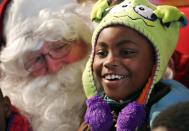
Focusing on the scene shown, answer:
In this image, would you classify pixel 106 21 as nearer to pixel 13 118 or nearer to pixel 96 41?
pixel 96 41

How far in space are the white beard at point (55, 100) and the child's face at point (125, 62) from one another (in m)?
0.27

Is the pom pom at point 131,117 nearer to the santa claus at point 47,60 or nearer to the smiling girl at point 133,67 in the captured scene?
the smiling girl at point 133,67

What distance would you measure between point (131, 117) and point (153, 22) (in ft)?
0.83

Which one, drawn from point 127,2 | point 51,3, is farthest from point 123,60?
point 51,3

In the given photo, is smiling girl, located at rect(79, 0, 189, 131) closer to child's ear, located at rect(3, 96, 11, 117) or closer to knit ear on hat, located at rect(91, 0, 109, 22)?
knit ear on hat, located at rect(91, 0, 109, 22)

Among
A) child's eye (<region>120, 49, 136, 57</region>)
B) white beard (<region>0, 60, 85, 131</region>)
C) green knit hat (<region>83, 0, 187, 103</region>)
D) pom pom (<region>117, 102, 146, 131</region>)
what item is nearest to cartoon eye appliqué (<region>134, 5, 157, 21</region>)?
green knit hat (<region>83, 0, 187, 103</region>)

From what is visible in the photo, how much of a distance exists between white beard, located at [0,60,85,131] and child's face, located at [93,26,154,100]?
0.88ft

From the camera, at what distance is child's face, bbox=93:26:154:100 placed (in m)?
1.15

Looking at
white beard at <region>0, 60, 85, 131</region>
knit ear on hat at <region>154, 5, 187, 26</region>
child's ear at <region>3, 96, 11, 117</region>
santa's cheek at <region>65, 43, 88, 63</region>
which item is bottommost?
white beard at <region>0, 60, 85, 131</region>

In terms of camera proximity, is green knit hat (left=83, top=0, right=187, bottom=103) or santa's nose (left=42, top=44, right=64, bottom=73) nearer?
green knit hat (left=83, top=0, right=187, bottom=103)

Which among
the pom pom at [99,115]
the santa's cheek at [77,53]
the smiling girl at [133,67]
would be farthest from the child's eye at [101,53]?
the santa's cheek at [77,53]

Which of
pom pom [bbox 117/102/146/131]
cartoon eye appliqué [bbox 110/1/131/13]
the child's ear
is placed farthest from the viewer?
the child's ear

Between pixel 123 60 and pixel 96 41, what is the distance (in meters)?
0.12

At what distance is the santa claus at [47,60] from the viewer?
4.67 ft
